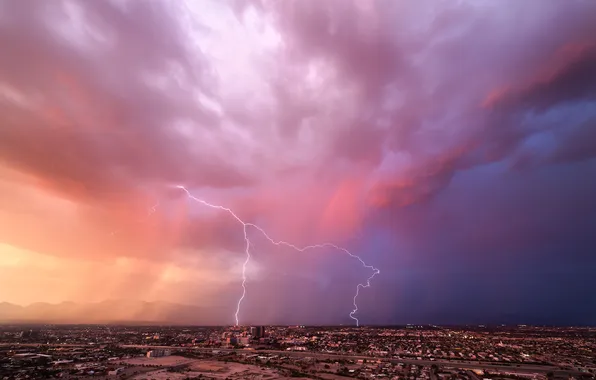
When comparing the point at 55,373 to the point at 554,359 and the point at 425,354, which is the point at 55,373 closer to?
the point at 425,354

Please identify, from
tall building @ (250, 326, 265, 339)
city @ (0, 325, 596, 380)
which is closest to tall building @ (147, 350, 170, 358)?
city @ (0, 325, 596, 380)

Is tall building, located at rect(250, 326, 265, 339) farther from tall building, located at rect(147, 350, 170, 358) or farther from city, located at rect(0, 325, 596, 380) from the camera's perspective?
tall building, located at rect(147, 350, 170, 358)

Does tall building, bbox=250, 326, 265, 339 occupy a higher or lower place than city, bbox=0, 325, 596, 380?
higher

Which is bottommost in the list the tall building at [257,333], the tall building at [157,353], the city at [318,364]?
the city at [318,364]

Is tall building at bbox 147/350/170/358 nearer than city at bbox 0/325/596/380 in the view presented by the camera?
No

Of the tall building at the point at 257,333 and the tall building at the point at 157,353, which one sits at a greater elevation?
the tall building at the point at 257,333

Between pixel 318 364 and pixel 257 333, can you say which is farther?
pixel 257 333

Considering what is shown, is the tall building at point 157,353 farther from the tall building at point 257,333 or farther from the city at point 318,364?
the tall building at point 257,333

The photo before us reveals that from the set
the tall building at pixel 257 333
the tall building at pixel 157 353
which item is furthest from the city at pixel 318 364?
the tall building at pixel 257 333

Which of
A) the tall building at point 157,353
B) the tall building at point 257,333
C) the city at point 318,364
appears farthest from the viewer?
the tall building at point 257,333

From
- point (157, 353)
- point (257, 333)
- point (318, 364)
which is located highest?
point (257, 333)

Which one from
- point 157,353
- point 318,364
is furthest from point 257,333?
point 318,364

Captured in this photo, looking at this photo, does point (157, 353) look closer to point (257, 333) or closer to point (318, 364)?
point (318, 364)
